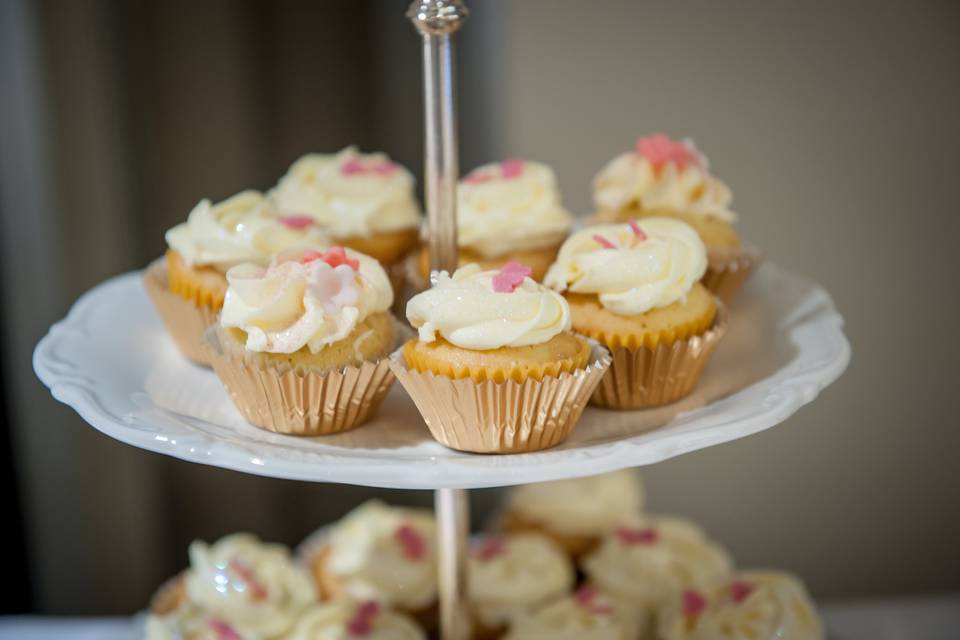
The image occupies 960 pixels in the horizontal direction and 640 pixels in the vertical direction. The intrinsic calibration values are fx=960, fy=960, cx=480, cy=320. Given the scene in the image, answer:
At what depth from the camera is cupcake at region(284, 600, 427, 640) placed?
66.9 inches

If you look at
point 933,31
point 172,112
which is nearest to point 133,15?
point 172,112

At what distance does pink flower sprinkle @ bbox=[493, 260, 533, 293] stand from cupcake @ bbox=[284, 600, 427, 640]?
850 millimetres

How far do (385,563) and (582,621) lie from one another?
1.33 feet

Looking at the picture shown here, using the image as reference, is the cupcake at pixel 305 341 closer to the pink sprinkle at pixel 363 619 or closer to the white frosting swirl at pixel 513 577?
the pink sprinkle at pixel 363 619

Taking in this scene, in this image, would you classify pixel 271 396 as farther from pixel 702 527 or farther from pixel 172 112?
pixel 702 527

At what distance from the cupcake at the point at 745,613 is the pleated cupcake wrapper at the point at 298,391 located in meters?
0.77

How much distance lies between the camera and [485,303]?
3.59 ft

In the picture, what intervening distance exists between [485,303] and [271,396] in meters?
0.29

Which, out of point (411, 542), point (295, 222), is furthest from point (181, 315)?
point (411, 542)

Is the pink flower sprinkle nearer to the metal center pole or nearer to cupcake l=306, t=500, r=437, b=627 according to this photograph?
the metal center pole

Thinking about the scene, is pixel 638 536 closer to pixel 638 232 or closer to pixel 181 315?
pixel 638 232

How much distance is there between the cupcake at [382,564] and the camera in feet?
6.13

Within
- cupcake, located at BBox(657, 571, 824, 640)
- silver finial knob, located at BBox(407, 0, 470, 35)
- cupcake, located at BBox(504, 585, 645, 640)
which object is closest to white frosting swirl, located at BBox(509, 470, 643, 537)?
cupcake, located at BBox(504, 585, 645, 640)

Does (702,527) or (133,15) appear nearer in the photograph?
(133,15)
